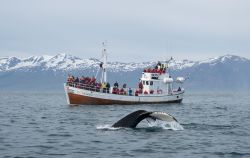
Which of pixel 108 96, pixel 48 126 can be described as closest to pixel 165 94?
pixel 108 96

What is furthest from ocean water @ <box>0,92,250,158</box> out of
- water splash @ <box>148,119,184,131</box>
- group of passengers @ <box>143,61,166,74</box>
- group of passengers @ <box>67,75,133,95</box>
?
group of passengers @ <box>143,61,166,74</box>

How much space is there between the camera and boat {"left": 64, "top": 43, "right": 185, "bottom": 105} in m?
60.0

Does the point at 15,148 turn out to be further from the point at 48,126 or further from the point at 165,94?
the point at 165,94

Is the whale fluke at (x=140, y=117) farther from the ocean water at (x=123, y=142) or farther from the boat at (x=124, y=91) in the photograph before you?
the boat at (x=124, y=91)

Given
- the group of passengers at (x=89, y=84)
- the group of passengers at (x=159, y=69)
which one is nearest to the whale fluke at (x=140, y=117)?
the group of passengers at (x=89, y=84)

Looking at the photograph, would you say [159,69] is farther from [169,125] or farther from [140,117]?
[140,117]

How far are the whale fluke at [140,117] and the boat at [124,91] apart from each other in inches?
1308

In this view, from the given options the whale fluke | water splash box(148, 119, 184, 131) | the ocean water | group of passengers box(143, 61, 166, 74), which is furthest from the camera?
group of passengers box(143, 61, 166, 74)

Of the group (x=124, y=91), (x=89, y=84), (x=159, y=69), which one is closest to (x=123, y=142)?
(x=89, y=84)

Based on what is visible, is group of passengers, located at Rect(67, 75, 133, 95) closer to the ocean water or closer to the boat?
the boat

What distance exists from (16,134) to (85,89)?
3363cm

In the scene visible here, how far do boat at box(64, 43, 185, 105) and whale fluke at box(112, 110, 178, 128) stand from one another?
109 ft

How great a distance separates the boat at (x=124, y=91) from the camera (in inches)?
2362

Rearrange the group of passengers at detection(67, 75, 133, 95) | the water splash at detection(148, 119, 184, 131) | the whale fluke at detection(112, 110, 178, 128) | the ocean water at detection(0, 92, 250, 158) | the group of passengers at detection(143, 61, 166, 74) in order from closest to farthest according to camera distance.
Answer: the ocean water at detection(0, 92, 250, 158) < the whale fluke at detection(112, 110, 178, 128) < the water splash at detection(148, 119, 184, 131) < the group of passengers at detection(67, 75, 133, 95) < the group of passengers at detection(143, 61, 166, 74)
